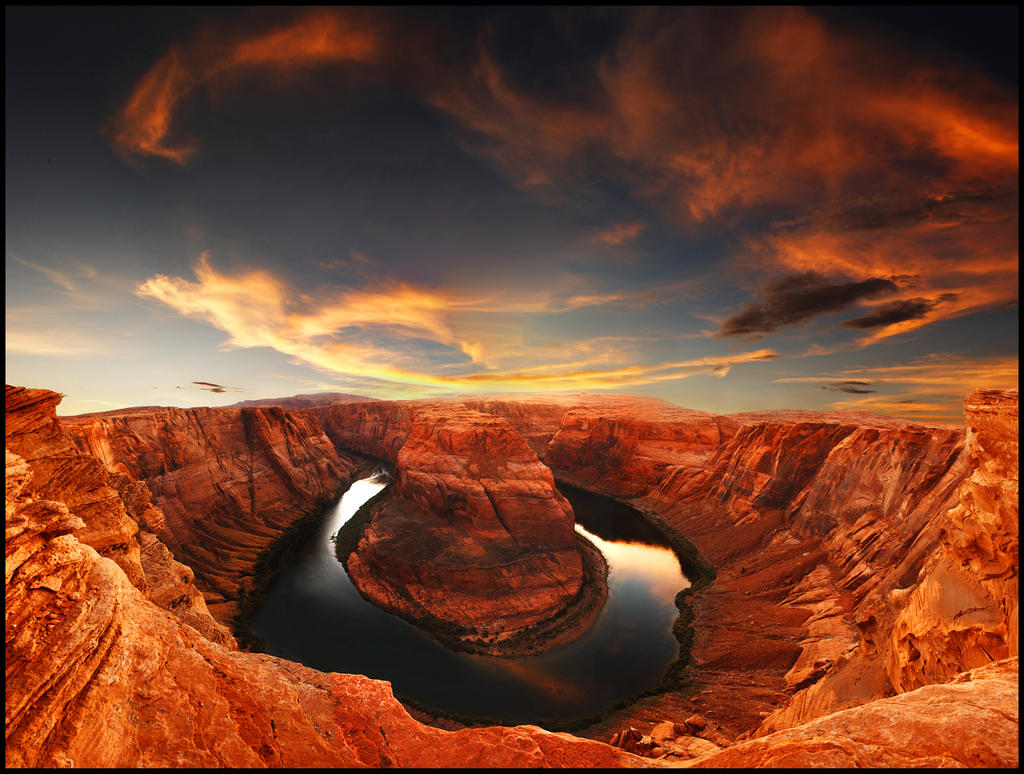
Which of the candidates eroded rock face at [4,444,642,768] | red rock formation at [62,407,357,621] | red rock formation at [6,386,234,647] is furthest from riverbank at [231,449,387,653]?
eroded rock face at [4,444,642,768]

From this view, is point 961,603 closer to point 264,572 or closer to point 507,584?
point 507,584

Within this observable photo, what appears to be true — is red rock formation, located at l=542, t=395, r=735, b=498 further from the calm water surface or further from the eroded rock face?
the eroded rock face

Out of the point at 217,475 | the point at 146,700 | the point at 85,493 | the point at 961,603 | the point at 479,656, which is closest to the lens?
the point at 146,700

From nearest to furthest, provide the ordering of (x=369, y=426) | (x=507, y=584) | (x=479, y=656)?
(x=479, y=656) < (x=507, y=584) < (x=369, y=426)

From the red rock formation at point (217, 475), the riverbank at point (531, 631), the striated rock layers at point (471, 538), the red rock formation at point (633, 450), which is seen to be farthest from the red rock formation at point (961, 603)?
the red rock formation at point (633, 450)

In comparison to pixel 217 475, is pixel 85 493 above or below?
above

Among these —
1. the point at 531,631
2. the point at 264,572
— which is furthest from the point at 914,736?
the point at 264,572
